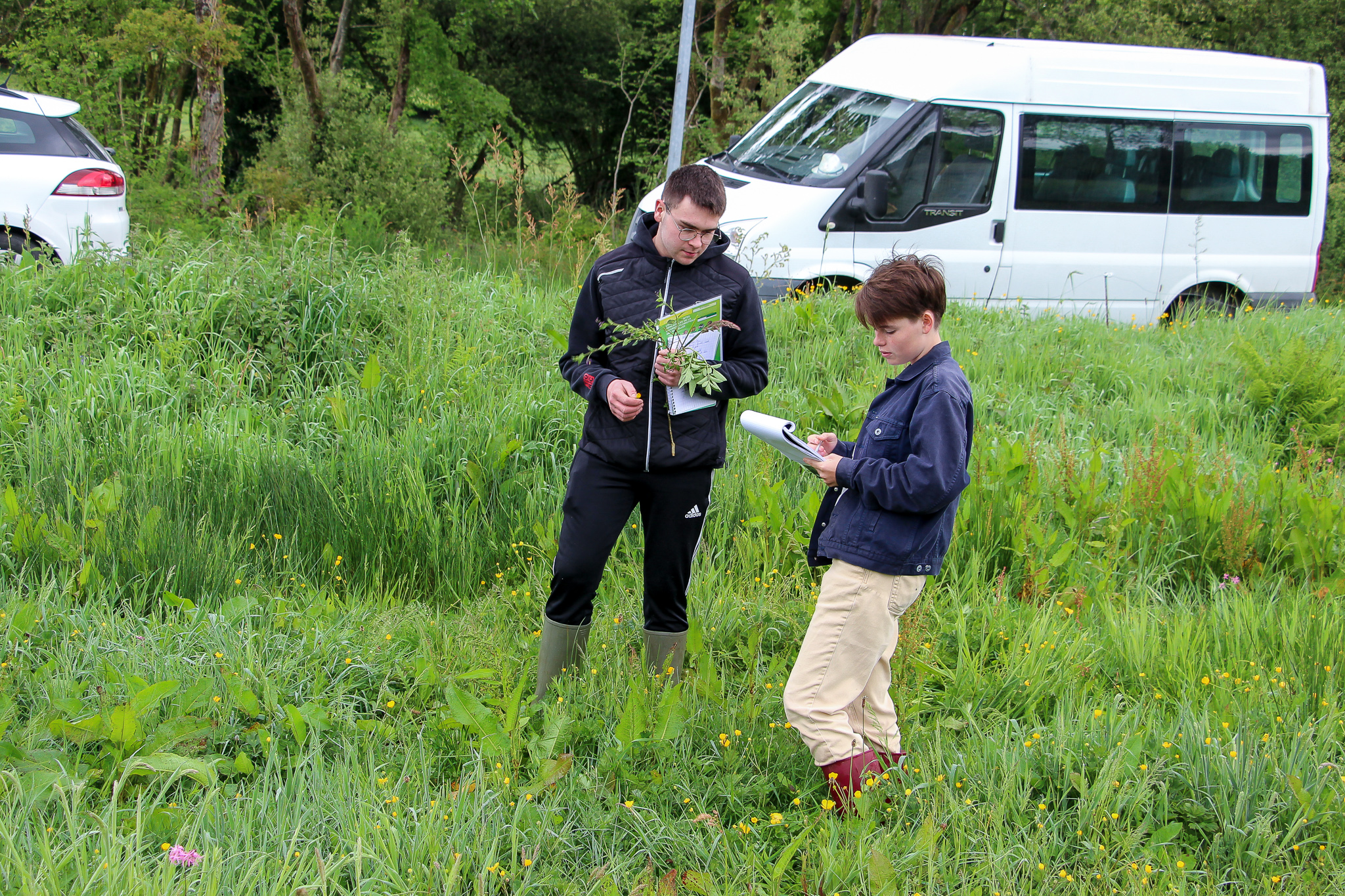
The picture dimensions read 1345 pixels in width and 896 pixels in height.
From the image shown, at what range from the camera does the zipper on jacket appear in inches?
119

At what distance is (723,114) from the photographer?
16.0 m

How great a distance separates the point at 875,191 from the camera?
7.39 metres

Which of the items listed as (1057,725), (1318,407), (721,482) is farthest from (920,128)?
(1057,725)

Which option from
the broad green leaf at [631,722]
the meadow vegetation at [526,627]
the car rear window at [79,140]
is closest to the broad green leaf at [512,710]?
the meadow vegetation at [526,627]

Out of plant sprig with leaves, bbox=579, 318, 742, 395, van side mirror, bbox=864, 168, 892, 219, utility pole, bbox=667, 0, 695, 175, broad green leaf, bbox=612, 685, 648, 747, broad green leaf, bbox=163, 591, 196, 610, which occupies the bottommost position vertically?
broad green leaf, bbox=612, 685, 648, 747

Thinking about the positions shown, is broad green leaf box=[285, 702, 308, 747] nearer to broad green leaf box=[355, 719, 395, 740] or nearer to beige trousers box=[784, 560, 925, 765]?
broad green leaf box=[355, 719, 395, 740]

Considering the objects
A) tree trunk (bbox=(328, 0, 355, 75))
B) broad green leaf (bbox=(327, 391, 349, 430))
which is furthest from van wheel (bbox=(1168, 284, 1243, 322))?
tree trunk (bbox=(328, 0, 355, 75))

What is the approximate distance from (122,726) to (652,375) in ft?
6.12

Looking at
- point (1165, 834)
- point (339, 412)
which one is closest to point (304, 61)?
point (339, 412)

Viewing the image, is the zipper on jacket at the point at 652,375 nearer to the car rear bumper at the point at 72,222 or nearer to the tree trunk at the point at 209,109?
the car rear bumper at the point at 72,222

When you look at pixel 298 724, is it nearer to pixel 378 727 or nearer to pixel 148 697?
pixel 378 727

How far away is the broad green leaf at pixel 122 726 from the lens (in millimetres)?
2605

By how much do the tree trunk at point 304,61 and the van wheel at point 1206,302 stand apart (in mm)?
11034

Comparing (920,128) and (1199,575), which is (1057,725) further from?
(920,128)
